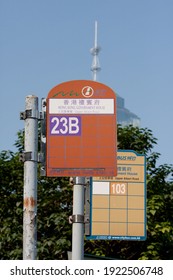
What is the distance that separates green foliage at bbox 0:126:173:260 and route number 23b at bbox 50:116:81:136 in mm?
9859

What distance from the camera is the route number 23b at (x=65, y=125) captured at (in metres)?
9.89

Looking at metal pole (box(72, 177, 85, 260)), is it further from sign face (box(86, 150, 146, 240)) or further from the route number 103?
the route number 103

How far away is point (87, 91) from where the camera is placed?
10.2m

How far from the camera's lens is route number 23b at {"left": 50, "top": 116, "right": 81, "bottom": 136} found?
9.89 m

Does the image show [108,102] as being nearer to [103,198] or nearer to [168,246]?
[103,198]

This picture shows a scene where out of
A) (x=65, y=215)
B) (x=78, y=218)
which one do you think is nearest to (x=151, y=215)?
(x=65, y=215)

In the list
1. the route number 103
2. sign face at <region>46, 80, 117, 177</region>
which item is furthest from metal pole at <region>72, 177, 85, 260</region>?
the route number 103

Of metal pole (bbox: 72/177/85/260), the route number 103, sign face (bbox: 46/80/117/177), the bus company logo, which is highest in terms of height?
the bus company logo

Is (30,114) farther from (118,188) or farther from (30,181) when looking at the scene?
(118,188)

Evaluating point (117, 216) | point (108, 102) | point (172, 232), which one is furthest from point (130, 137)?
point (108, 102)

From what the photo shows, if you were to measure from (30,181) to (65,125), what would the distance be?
885mm

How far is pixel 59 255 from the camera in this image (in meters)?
20.1

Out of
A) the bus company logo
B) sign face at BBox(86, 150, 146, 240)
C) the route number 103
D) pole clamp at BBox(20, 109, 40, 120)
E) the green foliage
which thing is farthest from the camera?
the green foliage

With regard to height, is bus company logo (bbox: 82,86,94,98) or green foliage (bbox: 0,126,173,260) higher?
bus company logo (bbox: 82,86,94,98)
